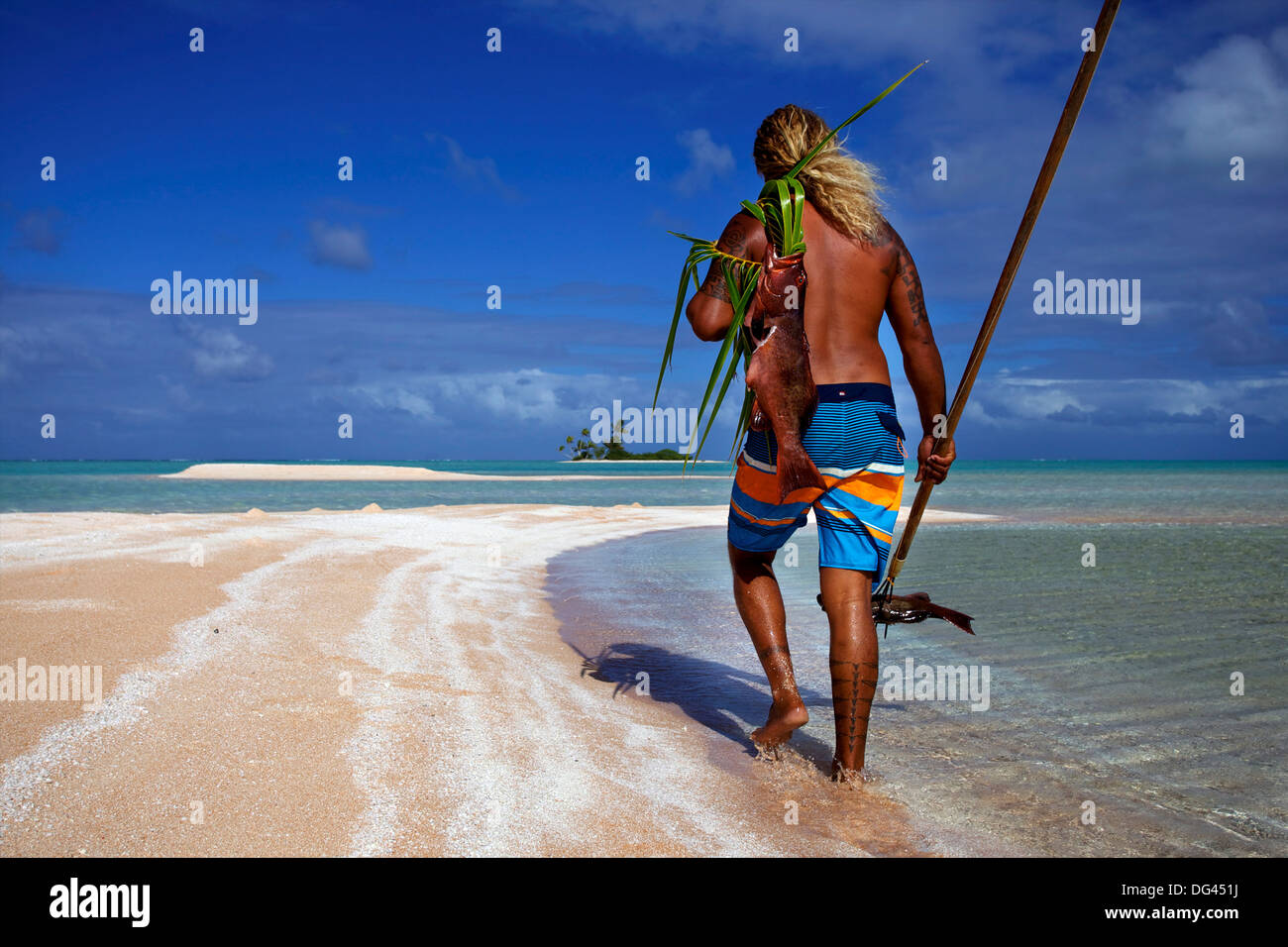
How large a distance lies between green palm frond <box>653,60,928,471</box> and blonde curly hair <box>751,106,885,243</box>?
8 cm

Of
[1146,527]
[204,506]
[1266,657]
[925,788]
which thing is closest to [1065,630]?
[1266,657]

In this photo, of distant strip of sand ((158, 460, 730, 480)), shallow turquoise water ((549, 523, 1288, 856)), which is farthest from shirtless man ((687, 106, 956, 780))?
distant strip of sand ((158, 460, 730, 480))

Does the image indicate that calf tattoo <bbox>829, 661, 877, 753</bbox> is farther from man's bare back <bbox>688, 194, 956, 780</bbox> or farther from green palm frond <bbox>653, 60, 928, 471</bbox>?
green palm frond <bbox>653, 60, 928, 471</bbox>

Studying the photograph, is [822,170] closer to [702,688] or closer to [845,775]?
[845,775]

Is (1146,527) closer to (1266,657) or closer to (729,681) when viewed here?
(1266,657)

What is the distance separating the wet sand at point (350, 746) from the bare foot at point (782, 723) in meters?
0.12

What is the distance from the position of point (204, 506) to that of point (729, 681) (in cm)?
1802

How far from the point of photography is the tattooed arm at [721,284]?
2.99 meters

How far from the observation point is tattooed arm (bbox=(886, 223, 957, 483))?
3.07 metres

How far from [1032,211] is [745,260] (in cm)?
110

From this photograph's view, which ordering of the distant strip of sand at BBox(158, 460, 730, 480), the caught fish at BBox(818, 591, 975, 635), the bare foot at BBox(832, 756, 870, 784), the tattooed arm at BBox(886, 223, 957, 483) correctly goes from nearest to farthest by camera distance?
the bare foot at BBox(832, 756, 870, 784) → the tattooed arm at BBox(886, 223, 957, 483) → the caught fish at BBox(818, 591, 975, 635) → the distant strip of sand at BBox(158, 460, 730, 480)

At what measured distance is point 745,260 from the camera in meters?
2.99

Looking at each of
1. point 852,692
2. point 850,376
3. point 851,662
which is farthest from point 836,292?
point 852,692
